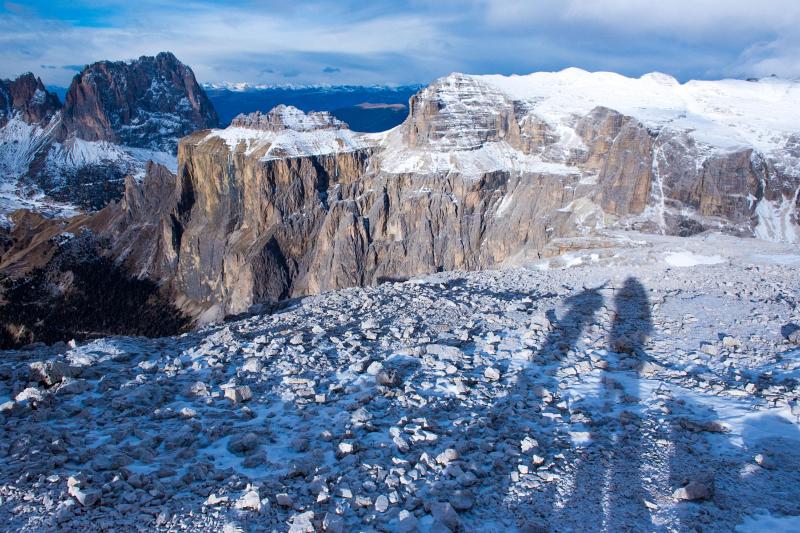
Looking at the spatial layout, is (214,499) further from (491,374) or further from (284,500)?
(491,374)

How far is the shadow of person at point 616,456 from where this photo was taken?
5836mm

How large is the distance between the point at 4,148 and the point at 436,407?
244115mm

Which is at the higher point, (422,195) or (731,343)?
(422,195)

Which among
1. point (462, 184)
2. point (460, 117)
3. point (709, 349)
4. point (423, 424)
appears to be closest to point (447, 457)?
point (423, 424)

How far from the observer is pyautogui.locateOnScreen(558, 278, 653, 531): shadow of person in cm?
584

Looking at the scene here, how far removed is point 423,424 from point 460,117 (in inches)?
2990

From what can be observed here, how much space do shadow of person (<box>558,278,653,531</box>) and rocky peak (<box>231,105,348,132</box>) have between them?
8764 cm

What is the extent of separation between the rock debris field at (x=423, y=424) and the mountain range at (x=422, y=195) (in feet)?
126

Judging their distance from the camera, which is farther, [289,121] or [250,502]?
[289,121]

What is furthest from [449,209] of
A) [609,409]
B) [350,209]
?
[609,409]

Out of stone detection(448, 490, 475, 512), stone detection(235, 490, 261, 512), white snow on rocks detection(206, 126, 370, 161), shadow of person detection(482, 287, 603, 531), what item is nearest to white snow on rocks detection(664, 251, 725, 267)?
shadow of person detection(482, 287, 603, 531)

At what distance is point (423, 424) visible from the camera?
25.0 ft

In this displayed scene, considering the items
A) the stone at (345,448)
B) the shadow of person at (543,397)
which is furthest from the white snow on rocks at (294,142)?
the stone at (345,448)

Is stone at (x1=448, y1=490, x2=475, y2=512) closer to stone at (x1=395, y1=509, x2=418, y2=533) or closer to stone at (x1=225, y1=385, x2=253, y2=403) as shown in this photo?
stone at (x1=395, y1=509, x2=418, y2=533)
